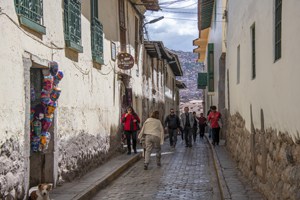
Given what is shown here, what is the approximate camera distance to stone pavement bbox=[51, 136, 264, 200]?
28.7 feet

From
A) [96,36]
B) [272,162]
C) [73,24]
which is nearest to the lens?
[272,162]

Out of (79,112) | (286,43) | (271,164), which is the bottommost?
(271,164)

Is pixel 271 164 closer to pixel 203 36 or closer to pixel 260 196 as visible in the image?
pixel 260 196

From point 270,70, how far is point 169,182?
14.9 feet

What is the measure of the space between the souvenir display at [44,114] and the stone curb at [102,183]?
1.03 meters

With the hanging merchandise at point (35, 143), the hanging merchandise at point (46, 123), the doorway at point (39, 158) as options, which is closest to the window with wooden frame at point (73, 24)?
the doorway at point (39, 158)

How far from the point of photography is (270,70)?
700 cm

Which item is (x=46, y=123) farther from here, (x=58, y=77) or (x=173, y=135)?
(x=173, y=135)

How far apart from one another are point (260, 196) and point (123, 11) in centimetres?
1027

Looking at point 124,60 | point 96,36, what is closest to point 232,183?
point 96,36

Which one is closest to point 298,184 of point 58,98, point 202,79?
point 58,98

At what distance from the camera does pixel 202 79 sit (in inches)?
1499

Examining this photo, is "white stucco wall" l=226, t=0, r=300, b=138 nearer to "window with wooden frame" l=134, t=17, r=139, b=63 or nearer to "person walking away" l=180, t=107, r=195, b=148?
"person walking away" l=180, t=107, r=195, b=148

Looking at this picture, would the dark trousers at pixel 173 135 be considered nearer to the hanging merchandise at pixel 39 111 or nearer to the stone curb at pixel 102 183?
the stone curb at pixel 102 183
